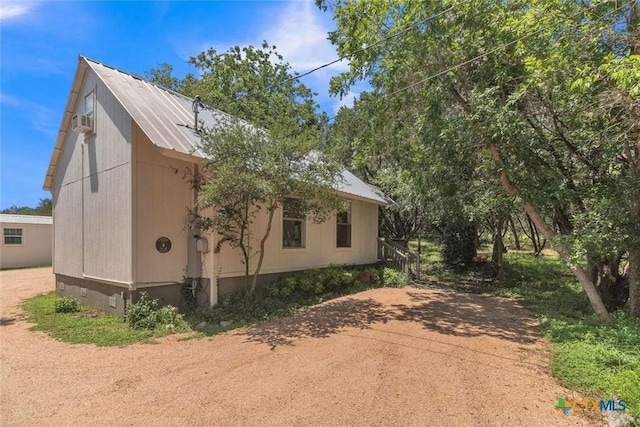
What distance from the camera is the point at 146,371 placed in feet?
15.2

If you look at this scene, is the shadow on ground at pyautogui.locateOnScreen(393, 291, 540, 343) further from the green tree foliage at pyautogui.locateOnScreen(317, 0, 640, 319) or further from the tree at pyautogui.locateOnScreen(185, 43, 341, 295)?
the tree at pyautogui.locateOnScreen(185, 43, 341, 295)

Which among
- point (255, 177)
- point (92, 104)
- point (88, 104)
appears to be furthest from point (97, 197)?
point (255, 177)

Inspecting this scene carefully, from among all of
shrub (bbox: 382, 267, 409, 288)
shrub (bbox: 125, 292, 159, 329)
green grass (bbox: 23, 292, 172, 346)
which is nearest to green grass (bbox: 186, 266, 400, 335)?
shrub (bbox: 382, 267, 409, 288)

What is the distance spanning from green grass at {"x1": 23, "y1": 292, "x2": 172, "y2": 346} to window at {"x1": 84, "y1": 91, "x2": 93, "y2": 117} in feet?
15.6

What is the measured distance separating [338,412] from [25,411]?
3188mm

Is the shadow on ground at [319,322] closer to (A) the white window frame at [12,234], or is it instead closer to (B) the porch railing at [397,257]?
(B) the porch railing at [397,257]

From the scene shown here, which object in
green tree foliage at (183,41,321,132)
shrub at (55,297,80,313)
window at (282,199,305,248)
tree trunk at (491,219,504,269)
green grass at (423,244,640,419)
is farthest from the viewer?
green tree foliage at (183,41,321,132)

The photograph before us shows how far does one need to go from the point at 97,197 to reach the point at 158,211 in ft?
7.16

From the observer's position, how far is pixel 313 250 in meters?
10.7

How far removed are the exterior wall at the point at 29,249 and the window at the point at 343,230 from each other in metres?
18.6

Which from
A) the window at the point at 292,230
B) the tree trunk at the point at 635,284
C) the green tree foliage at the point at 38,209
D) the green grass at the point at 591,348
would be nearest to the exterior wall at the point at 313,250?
the window at the point at 292,230

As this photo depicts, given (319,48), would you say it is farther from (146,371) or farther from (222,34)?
(146,371)

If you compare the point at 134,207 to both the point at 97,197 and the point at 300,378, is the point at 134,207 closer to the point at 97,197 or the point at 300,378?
the point at 97,197

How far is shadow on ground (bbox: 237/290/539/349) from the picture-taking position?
246 inches
